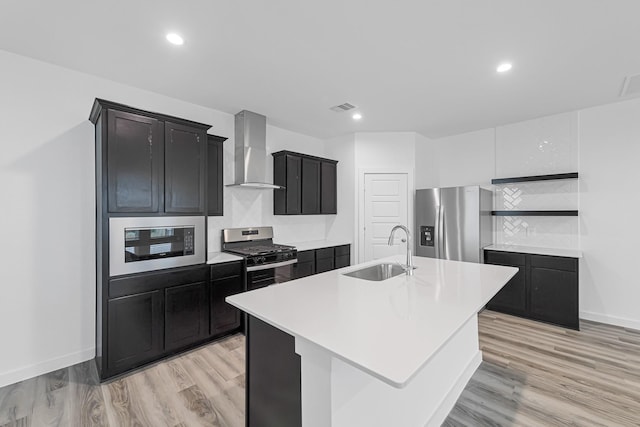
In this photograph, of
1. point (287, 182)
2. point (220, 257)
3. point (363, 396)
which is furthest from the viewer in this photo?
point (287, 182)

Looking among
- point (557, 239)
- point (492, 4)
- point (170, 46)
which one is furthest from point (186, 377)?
point (557, 239)

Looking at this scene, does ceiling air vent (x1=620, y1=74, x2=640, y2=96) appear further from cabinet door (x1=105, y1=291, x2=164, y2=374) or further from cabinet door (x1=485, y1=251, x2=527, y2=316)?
cabinet door (x1=105, y1=291, x2=164, y2=374)

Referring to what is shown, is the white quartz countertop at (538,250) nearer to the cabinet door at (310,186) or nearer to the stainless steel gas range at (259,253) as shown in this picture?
the cabinet door at (310,186)

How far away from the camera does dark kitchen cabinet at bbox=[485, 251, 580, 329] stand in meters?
3.46

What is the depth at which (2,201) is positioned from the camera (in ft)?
7.78

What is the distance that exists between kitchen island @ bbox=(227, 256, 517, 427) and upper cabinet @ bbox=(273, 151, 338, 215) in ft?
7.86

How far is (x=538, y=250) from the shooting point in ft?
12.7

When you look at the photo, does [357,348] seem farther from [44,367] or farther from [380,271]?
[44,367]

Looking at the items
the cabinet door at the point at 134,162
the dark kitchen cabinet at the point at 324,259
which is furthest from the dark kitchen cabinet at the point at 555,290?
the cabinet door at the point at 134,162

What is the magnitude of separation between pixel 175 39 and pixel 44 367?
3065 millimetres

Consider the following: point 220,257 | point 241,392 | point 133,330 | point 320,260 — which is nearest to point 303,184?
point 320,260

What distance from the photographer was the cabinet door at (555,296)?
11.3ft

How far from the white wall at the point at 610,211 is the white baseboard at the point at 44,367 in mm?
5952

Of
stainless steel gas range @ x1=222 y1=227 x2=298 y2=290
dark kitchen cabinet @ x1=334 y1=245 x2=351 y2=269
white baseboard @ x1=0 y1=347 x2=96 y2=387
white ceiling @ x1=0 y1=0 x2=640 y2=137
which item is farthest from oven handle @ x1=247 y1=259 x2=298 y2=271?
white ceiling @ x1=0 y1=0 x2=640 y2=137
